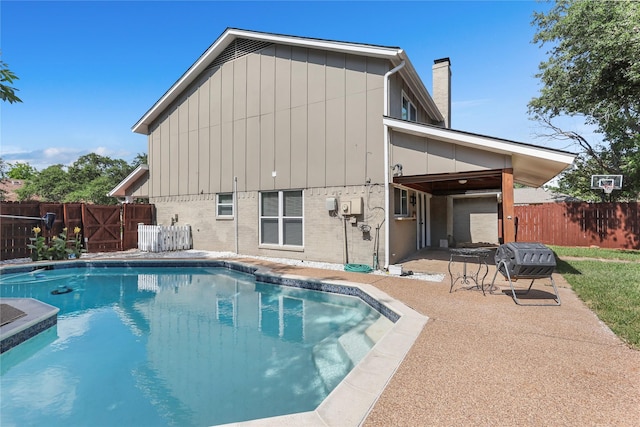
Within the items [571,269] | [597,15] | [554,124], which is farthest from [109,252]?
[554,124]

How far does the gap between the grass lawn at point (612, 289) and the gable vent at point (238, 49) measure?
11413 millimetres

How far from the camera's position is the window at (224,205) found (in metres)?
12.0

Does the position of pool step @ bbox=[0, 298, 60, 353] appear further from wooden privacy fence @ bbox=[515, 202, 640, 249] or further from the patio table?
wooden privacy fence @ bbox=[515, 202, 640, 249]

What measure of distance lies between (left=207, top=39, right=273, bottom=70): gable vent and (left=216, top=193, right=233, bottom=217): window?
536 cm

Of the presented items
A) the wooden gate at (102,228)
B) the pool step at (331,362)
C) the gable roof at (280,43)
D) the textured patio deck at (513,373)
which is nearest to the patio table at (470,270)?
the textured patio deck at (513,373)

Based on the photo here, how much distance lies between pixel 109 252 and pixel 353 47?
40.1ft

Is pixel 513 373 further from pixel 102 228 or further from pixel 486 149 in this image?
pixel 102 228

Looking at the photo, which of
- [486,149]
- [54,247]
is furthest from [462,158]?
[54,247]

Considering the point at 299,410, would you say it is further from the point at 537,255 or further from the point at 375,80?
the point at 375,80

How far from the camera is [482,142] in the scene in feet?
22.8

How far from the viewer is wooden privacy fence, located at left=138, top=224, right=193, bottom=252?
12500 mm

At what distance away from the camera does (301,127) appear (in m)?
9.95

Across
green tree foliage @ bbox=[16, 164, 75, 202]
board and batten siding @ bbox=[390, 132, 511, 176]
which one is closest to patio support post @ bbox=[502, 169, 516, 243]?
board and batten siding @ bbox=[390, 132, 511, 176]

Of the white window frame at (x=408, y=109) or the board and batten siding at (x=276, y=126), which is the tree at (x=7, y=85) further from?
the white window frame at (x=408, y=109)
